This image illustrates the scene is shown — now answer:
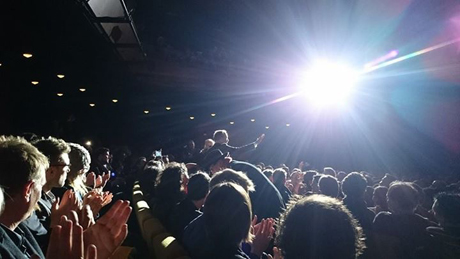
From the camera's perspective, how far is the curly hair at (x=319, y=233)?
117cm

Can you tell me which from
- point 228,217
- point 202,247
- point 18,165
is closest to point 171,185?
point 202,247

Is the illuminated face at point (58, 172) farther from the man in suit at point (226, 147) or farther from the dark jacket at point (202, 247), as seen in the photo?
the man in suit at point (226, 147)

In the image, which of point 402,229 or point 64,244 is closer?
point 64,244

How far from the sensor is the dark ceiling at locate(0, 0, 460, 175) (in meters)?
7.05

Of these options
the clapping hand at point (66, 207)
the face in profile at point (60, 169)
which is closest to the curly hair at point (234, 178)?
the clapping hand at point (66, 207)

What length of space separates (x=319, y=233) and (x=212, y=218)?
0.56m

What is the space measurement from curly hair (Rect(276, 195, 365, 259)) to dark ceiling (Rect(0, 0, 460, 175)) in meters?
5.02

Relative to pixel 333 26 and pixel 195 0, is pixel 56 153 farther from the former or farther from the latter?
pixel 333 26

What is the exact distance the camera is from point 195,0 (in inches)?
612

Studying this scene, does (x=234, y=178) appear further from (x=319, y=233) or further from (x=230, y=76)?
(x=230, y=76)

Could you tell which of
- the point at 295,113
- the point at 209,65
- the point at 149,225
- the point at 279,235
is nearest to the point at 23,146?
the point at 279,235

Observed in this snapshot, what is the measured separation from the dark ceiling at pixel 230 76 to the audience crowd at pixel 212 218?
3.83 metres

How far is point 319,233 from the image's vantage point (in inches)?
46.9

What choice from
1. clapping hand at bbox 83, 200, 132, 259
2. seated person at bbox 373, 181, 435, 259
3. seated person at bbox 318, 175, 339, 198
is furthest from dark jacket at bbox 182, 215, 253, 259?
seated person at bbox 318, 175, 339, 198
